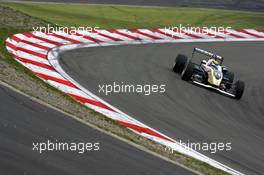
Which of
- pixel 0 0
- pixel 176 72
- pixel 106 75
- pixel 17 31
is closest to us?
pixel 106 75

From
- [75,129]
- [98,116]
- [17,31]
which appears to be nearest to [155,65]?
[17,31]

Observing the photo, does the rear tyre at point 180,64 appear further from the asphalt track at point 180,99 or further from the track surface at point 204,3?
the track surface at point 204,3

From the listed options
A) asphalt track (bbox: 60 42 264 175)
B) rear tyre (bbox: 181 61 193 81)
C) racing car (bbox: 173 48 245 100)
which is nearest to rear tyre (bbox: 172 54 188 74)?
racing car (bbox: 173 48 245 100)

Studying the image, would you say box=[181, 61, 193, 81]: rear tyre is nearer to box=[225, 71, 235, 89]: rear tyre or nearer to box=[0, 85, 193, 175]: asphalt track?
box=[225, 71, 235, 89]: rear tyre

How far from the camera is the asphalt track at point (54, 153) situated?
10367 mm

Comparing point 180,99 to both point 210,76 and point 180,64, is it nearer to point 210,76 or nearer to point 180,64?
point 210,76

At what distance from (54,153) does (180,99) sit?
6.90 metres

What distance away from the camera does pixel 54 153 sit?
1091cm

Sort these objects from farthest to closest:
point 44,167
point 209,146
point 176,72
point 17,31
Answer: point 17,31, point 176,72, point 209,146, point 44,167

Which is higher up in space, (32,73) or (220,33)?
(32,73)

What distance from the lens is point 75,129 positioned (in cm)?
1249

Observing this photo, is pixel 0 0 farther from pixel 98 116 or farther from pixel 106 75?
pixel 98 116

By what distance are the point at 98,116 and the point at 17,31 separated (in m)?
8.34

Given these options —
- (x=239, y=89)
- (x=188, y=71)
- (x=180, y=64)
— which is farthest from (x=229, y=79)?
(x=180, y=64)
